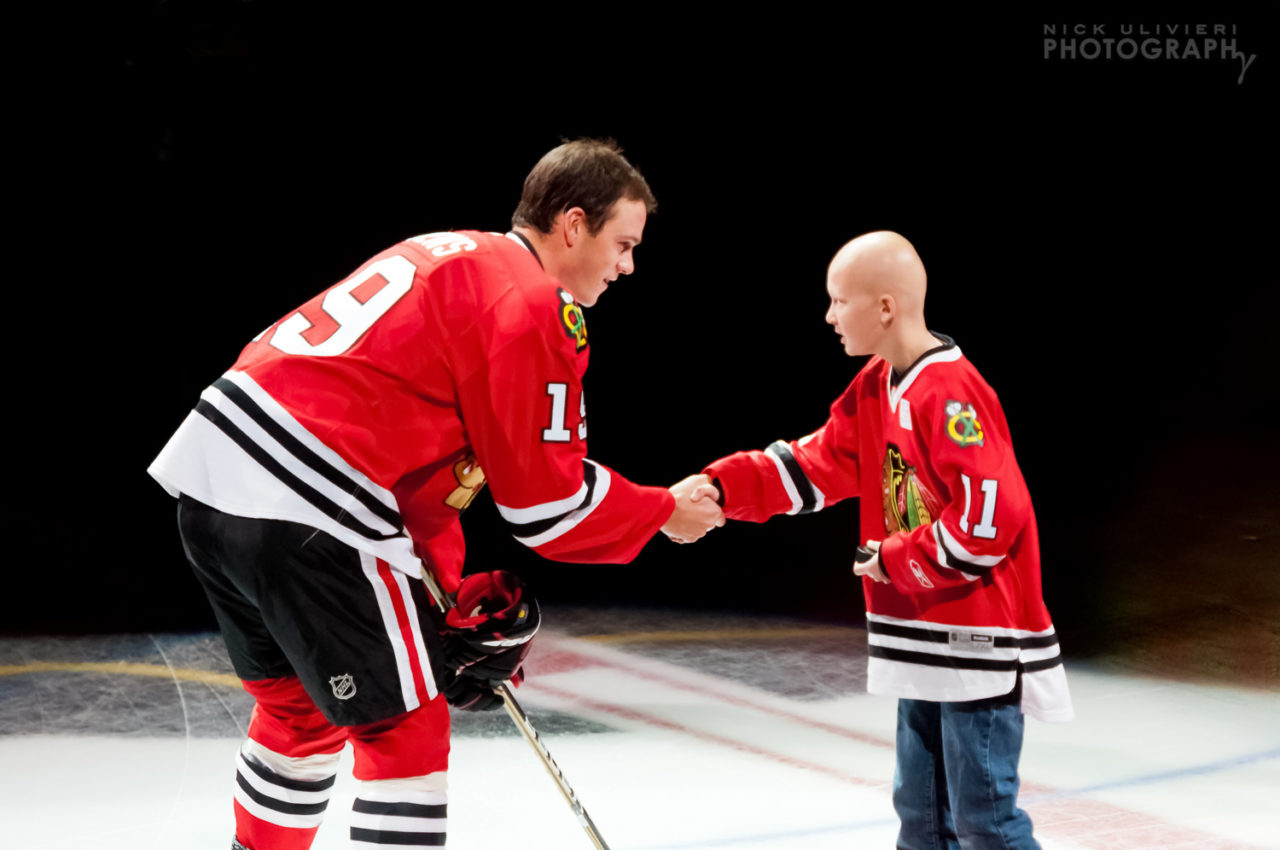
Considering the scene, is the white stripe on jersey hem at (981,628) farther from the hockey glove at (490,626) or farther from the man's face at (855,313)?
the hockey glove at (490,626)

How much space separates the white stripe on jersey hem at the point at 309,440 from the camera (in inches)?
76.0

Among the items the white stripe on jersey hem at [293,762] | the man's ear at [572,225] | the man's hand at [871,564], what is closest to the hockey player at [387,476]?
the man's ear at [572,225]

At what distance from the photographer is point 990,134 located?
7164 mm

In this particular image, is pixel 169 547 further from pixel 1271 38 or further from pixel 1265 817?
pixel 1271 38

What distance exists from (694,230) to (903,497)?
4.98m

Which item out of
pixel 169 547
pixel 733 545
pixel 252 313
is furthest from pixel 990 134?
pixel 169 547

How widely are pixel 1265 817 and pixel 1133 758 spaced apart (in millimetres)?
410

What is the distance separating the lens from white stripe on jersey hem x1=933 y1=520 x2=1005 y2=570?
2.06 m

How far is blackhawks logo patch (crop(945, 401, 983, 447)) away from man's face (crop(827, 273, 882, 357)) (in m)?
0.19

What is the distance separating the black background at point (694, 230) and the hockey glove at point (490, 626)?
272 cm

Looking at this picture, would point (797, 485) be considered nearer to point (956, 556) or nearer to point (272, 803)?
point (956, 556)

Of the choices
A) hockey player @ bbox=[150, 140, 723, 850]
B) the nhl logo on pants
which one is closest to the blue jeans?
hockey player @ bbox=[150, 140, 723, 850]

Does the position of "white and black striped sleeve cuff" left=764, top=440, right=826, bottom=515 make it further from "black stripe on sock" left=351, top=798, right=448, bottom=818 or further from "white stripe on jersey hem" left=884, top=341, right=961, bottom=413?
"black stripe on sock" left=351, top=798, right=448, bottom=818

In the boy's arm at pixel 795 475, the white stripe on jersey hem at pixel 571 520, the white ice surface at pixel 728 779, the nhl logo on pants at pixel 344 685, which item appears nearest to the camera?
the nhl logo on pants at pixel 344 685
